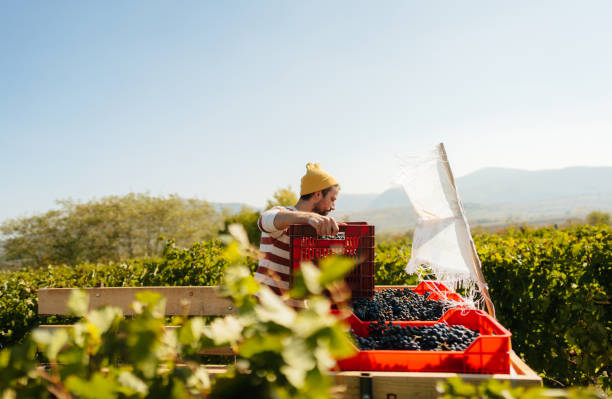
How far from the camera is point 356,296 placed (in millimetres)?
2793

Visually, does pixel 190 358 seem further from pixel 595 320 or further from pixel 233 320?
pixel 595 320

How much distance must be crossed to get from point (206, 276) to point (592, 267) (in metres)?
4.58

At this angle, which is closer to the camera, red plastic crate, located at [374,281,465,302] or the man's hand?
the man's hand

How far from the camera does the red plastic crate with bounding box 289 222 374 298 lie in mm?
2725

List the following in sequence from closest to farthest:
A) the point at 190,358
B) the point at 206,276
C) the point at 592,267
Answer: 1. the point at 190,358
2. the point at 592,267
3. the point at 206,276

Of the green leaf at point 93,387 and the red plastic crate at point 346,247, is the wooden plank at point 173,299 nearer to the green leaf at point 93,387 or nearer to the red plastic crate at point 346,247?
the red plastic crate at point 346,247

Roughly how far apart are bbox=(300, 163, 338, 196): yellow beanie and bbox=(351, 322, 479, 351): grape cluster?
1306 mm

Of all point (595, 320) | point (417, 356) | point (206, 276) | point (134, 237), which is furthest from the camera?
point (134, 237)

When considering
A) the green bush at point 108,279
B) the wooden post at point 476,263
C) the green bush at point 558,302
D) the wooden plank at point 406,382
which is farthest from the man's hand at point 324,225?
the green bush at point 108,279

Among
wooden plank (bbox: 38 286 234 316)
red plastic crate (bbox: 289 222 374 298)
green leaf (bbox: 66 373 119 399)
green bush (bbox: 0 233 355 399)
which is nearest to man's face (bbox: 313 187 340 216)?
red plastic crate (bbox: 289 222 374 298)

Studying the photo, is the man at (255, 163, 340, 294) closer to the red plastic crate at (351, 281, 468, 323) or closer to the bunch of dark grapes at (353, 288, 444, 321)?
the bunch of dark grapes at (353, 288, 444, 321)

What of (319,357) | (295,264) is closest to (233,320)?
(319,357)

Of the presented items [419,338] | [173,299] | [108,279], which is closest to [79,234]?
[108,279]

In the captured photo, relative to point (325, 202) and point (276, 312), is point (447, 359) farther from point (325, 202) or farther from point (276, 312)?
point (325, 202)
